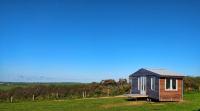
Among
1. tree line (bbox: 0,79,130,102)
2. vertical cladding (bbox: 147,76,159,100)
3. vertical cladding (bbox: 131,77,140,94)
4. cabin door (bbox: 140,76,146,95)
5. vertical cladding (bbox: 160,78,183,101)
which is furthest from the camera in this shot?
tree line (bbox: 0,79,130,102)

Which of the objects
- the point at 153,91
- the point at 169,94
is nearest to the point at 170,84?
the point at 169,94

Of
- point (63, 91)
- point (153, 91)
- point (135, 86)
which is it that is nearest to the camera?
point (153, 91)

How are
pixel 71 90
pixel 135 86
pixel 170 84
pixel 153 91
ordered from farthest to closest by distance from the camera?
pixel 71 90 < pixel 135 86 < pixel 153 91 < pixel 170 84

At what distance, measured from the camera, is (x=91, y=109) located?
35469 mm

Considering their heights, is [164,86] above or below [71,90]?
above

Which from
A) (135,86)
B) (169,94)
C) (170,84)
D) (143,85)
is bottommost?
(169,94)

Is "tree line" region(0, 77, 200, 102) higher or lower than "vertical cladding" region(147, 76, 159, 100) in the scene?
lower

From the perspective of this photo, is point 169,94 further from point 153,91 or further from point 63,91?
point 63,91

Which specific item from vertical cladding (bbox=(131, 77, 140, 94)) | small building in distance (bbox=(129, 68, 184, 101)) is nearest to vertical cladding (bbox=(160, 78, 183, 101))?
small building in distance (bbox=(129, 68, 184, 101))

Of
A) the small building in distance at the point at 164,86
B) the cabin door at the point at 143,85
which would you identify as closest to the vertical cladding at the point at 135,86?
the cabin door at the point at 143,85

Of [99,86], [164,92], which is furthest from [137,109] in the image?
[99,86]

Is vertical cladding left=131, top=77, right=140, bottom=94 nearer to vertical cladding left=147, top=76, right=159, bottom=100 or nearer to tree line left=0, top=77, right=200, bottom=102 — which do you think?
vertical cladding left=147, top=76, right=159, bottom=100

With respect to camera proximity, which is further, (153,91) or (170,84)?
(153,91)

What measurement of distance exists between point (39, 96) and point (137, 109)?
30210 millimetres
